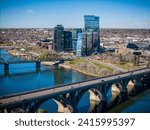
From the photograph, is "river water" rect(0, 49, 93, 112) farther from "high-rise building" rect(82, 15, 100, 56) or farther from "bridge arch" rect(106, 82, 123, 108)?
"high-rise building" rect(82, 15, 100, 56)

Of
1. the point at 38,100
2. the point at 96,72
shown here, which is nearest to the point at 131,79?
the point at 96,72

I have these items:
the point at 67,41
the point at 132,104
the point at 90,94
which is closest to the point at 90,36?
the point at 67,41

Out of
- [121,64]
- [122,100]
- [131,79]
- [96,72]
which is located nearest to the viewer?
[122,100]

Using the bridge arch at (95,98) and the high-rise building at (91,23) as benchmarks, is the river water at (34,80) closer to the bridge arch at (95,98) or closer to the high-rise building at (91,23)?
the bridge arch at (95,98)

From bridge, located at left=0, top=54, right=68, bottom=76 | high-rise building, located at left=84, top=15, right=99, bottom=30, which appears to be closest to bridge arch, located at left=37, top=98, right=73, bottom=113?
bridge, located at left=0, top=54, right=68, bottom=76

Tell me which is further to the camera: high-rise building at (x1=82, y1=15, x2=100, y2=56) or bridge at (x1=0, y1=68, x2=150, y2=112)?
high-rise building at (x1=82, y1=15, x2=100, y2=56)

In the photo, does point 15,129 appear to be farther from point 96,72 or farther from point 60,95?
point 96,72

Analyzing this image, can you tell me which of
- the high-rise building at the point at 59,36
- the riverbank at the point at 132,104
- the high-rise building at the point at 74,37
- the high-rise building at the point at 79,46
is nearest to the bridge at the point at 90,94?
the riverbank at the point at 132,104
